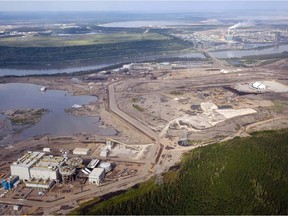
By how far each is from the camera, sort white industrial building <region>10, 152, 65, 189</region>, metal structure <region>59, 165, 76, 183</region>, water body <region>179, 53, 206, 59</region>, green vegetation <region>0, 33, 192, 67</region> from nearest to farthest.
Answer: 1. white industrial building <region>10, 152, 65, 189</region>
2. metal structure <region>59, 165, 76, 183</region>
3. green vegetation <region>0, 33, 192, 67</region>
4. water body <region>179, 53, 206, 59</region>

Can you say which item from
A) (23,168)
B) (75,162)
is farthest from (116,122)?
(23,168)

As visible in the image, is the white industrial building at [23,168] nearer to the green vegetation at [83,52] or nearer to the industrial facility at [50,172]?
the industrial facility at [50,172]

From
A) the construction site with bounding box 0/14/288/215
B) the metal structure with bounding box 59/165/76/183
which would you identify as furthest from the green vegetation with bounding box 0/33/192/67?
the metal structure with bounding box 59/165/76/183

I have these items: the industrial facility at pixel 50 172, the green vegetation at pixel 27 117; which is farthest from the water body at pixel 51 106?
the industrial facility at pixel 50 172

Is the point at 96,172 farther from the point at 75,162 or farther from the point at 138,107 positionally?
the point at 138,107

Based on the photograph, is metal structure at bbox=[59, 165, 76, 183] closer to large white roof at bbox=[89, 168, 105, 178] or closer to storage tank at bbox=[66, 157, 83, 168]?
storage tank at bbox=[66, 157, 83, 168]

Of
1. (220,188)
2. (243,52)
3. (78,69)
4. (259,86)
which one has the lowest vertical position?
(220,188)
